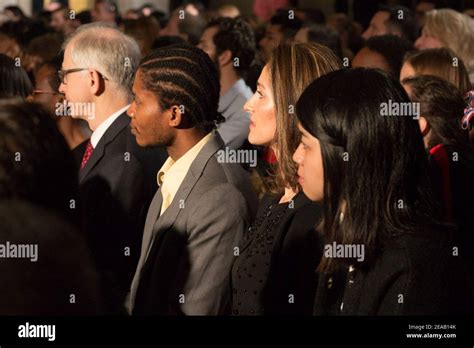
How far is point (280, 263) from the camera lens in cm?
299

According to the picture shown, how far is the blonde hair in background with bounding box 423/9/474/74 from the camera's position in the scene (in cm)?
552

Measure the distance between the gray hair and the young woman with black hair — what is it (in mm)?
1804

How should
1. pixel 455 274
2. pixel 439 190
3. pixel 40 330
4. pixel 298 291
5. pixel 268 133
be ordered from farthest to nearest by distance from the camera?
1. pixel 439 190
2. pixel 268 133
3. pixel 298 291
4. pixel 455 274
5. pixel 40 330

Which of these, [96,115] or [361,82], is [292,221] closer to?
[361,82]

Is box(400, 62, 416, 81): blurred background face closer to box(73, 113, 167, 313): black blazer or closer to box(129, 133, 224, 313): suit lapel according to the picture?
box(73, 113, 167, 313): black blazer

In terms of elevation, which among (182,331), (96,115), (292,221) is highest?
(96,115)

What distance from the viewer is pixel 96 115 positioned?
4.11 meters

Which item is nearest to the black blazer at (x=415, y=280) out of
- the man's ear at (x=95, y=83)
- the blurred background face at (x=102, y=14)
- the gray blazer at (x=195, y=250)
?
the gray blazer at (x=195, y=250)

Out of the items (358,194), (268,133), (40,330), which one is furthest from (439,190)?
(40,330)

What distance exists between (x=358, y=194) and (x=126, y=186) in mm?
1531

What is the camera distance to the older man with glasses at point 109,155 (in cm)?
365

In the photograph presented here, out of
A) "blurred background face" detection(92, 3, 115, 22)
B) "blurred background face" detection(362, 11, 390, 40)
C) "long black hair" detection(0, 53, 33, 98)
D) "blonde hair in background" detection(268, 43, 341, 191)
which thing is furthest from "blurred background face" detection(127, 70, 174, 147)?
"blurred background face" detection(92, 3, 115, 22)

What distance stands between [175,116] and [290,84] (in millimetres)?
474

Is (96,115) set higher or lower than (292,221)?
higher
